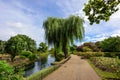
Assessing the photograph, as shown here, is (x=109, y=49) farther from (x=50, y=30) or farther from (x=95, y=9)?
(x=95, y=9)

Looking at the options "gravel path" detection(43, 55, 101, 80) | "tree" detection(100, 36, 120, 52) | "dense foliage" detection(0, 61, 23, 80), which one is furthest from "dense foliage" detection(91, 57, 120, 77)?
"tree" detection(100, 36, 120, 52)

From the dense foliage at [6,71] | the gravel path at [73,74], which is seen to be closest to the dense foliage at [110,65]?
the gravel path at [73,74]

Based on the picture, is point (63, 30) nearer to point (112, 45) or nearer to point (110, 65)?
point (110, 65)

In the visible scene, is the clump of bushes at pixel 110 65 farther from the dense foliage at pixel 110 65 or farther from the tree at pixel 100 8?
the tree at pixel 100 8

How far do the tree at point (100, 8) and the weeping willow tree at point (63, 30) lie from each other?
73.9 ft

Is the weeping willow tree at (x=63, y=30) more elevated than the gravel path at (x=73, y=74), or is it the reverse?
the weeping willow tree at (x=63, y=30)

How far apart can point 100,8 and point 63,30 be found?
23.7 m

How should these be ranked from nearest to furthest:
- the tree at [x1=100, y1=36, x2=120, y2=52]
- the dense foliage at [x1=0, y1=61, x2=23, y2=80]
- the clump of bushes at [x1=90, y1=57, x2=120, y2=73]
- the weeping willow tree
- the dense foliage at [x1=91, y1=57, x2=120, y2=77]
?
the dense foliage at [x1=0, y1=61, x2=23, y2=80]
the dense foliage at [x1=91, y1=57, x2=120, y2=77]
the clump of bushes at [x1=90, y1=57, x2=120, y2=73]
the weeping willow tree
the tree at [x1=100, y1=36, x2=120, y2=52]

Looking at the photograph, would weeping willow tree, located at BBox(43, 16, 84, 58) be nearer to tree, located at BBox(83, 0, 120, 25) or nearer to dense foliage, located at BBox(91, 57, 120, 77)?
dense foliage, located at BBox(91, 57, 120, 77)

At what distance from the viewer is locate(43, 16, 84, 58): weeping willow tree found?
33594 millimetres

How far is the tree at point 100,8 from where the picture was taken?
400 inches

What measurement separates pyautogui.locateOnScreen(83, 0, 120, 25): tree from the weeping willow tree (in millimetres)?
22528

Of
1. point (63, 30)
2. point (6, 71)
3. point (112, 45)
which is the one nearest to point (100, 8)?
point (6, 71)

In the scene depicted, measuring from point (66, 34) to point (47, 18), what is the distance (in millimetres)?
4228
